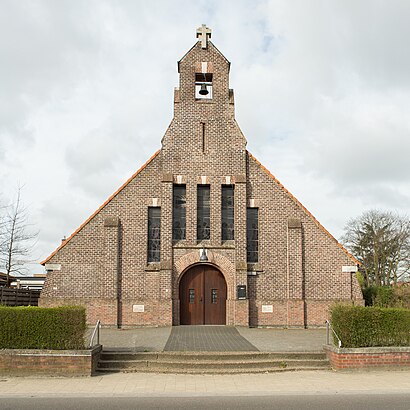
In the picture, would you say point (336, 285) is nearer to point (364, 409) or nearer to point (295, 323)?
point (295, 323)

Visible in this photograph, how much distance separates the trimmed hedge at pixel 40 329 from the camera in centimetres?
1215

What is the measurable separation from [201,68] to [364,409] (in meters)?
16.7

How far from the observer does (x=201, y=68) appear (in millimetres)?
22156

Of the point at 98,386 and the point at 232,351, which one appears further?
the point at 232,351

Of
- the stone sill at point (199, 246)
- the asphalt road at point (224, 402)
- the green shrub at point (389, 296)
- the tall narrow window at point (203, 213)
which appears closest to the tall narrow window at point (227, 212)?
the stone sill at point (199, 246)

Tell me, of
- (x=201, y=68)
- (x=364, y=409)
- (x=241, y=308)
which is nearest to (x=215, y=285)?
(x=241, y=308)

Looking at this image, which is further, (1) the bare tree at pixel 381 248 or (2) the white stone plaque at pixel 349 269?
(1) the bare tree at pixel 381 248

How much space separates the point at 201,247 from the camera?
823 inches

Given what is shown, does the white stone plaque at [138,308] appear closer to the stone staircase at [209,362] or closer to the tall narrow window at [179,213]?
the tall narrow window at [179,213]

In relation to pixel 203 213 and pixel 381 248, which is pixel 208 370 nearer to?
pixel 203 213

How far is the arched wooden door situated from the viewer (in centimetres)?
2089

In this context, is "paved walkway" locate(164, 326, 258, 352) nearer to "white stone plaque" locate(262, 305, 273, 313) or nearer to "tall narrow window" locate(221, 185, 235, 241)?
"white stone plaque" locate(262, 305, 273, 313)

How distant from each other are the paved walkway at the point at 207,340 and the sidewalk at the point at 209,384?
6.01 ft

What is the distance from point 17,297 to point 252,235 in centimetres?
1077
